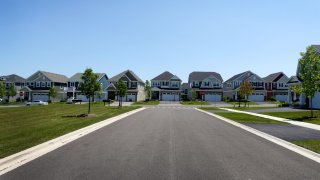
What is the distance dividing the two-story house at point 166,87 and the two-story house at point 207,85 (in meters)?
3.96

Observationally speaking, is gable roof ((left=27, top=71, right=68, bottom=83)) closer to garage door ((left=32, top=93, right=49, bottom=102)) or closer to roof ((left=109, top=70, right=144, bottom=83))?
garage door ((left=32, top=93, right=49, bottom=102))

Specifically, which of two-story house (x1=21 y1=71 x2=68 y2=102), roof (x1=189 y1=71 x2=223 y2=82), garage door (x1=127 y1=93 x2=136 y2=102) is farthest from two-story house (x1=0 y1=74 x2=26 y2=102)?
roof (x1=189 y1=71 x2=223 y2=82)

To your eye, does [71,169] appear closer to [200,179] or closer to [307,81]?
[200,179]

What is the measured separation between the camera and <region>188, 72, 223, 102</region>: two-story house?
87.9 metres

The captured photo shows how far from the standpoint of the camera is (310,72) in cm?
3195

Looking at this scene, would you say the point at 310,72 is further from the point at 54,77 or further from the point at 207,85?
the point at 54,77

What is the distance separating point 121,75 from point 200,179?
80878 millimetres

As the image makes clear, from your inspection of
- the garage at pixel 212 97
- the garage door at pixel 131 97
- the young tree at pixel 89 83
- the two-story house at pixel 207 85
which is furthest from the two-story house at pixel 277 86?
the young tree at pixel 89 83

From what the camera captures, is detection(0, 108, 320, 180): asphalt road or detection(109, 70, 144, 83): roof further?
detection(109, 70, 144, 83): roof

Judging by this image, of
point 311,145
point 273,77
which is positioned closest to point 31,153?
point 311,145

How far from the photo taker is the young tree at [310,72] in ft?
104

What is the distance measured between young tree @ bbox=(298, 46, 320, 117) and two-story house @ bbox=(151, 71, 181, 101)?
2266 inches

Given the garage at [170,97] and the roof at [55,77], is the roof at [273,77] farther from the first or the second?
the roof at [55,77]

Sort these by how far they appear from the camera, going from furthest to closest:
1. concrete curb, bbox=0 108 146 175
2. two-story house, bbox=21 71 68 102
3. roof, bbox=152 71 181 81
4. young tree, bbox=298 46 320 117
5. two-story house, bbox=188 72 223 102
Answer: roof, bbox=152 71 181 81 < two-story house, bbox=188 72 223 102 < two-story house, bbox=21 71 68 102 < young tree, bbox=298 46 320 117 < concrete curb, bbox=0 108 146 175
